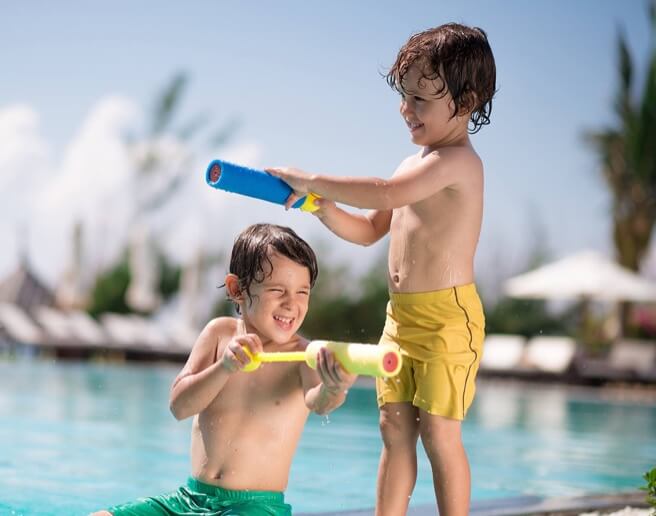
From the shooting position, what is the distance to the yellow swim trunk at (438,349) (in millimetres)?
2973

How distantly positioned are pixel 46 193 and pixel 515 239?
65.6 ft

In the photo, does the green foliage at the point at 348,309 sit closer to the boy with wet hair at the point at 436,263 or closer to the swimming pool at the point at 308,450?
the swimming pool at the point at 308,450

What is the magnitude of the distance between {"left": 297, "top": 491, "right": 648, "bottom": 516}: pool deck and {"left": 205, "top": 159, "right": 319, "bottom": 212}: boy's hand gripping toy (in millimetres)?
1328

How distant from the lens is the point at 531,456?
8.14 meters

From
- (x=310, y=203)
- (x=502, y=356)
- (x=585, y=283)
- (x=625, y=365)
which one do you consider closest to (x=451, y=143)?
(x=310, y=203)

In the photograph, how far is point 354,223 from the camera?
10.7ft

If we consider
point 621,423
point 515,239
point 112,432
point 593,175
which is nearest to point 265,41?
point 515,239

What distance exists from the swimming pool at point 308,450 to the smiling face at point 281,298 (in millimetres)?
1830

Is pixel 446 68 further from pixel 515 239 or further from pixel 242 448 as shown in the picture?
pixel 515 239

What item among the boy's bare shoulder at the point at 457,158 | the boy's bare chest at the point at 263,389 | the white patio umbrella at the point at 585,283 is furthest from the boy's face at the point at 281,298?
the white patio umbrella at the point at 585,283

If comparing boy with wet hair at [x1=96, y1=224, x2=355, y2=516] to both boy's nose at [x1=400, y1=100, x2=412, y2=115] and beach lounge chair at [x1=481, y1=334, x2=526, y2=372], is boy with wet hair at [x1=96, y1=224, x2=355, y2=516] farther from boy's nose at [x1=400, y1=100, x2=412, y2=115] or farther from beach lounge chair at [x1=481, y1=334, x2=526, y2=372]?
beach lounge chair at [x1=481, y1=334, x2=526, y2=372]

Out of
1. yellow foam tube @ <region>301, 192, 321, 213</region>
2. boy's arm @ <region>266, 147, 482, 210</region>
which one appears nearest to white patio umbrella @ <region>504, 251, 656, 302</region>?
boy's arm @ <region>266, 147, 482, 210</region>

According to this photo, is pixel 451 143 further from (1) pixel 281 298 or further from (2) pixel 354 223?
(1) pixel 281 298

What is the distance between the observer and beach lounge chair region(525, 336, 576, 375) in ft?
63.8
